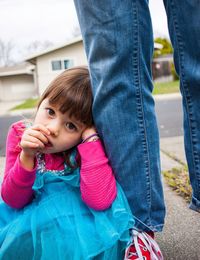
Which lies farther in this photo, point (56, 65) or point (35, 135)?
point (56, 65)

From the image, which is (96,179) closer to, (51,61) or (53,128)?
(53,128)

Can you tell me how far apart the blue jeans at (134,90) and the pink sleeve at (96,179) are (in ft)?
0.12

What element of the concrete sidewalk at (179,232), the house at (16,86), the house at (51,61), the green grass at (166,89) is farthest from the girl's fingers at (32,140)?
the house at (16,86)

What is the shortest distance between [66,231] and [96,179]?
16 cm

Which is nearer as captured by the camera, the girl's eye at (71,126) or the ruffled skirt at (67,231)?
the ruffled skirt at (67,231)

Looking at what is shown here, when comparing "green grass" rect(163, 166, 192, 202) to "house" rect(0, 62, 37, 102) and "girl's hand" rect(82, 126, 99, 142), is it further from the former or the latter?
"house" rect(0, 62, 37, 102)

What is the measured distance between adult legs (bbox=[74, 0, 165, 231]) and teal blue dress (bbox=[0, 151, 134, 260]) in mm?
68

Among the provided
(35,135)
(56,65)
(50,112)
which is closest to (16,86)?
(56,65)

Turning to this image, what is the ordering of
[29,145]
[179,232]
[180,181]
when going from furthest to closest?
[180,181] < [179,232] < [29,145]

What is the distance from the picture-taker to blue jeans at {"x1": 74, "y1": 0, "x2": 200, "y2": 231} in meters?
0.98

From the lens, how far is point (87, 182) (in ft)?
3.19

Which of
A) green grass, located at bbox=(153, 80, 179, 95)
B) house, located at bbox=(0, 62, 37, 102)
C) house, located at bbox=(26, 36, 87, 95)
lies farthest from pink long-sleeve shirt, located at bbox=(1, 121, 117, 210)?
house, located at bbox=(0, 62, 37, 102)

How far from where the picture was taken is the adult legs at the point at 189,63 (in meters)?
0.95

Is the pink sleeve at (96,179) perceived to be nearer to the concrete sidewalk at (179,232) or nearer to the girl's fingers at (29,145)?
the girl's fingers at (29,145)
